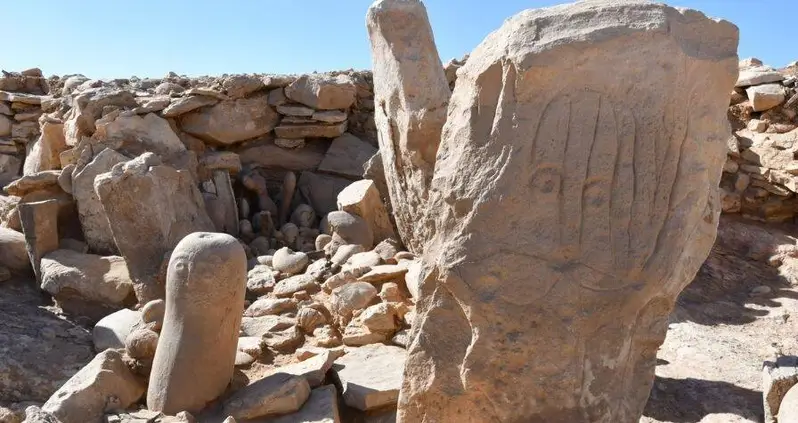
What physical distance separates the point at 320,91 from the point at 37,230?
10.3 ft

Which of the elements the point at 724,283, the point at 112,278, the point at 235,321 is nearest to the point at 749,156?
the point at 724,283

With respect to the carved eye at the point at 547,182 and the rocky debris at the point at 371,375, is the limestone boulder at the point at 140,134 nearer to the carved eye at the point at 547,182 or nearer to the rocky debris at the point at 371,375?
the rocky debris at the point at 371,375

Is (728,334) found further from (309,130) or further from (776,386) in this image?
(309,130)

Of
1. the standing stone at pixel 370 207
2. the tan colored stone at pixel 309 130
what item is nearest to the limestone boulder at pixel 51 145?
the tan colored stone at pixel 309 130

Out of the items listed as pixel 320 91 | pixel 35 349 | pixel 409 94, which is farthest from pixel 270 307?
pixel 320 91

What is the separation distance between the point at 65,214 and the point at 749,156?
6.47 metres

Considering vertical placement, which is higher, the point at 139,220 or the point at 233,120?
the point at 233,120

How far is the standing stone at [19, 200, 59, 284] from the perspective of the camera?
596 centimetres

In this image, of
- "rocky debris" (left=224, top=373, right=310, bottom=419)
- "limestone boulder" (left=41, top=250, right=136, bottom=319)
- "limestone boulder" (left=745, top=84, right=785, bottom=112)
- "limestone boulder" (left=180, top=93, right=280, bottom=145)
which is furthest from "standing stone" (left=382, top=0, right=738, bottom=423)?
"limestone boulder" (left=180, top=93, right=280, bottom=145)

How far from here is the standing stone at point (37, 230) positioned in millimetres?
5965

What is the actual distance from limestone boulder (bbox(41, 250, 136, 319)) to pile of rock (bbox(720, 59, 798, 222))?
5.44 meters

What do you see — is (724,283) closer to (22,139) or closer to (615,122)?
(615,122)

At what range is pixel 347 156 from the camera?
7.78 meters

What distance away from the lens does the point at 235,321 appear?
369 cm
